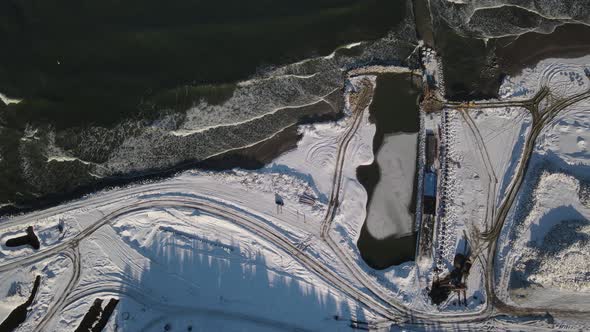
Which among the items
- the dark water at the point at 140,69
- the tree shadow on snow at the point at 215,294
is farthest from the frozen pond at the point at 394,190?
the dark water at the point at 140,69

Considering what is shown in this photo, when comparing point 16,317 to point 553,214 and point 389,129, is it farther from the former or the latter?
point 553,214

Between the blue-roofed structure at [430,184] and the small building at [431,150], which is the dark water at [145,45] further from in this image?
the blue-roofed structure at [430,184]

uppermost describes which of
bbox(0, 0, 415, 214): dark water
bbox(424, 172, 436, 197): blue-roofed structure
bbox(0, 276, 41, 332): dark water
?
bbox(0, 0, 415, 214): dark water

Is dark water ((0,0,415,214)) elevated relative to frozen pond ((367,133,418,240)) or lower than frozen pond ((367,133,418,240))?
elevated

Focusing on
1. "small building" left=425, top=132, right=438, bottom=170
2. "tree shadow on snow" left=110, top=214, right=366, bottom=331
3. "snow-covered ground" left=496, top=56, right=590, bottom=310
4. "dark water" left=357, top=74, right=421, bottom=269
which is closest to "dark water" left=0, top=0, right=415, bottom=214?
"dark water" left=357, top=74, right=421, bottom=269

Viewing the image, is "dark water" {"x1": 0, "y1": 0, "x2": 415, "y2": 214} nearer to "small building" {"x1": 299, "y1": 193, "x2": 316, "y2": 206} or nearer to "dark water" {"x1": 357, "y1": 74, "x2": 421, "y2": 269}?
"dark water" {"x1": 357, "y1": 74, "x2": 421, "y2": 269}

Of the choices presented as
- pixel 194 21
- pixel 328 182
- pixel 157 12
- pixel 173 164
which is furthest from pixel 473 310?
pixel 157 12

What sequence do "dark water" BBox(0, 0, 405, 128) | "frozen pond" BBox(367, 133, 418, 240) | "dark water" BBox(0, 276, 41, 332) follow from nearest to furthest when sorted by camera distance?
"dark water" BBox(0, 276, 41, 332) → "frozen pond" BBox(367, 133, 418, 240) → "dark water" BBox(0, 0, 405, 128)

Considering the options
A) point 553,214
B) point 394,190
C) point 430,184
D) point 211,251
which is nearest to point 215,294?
point 211,251

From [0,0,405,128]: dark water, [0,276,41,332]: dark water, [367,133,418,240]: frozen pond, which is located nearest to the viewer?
[0,276,41,332]: dark water
